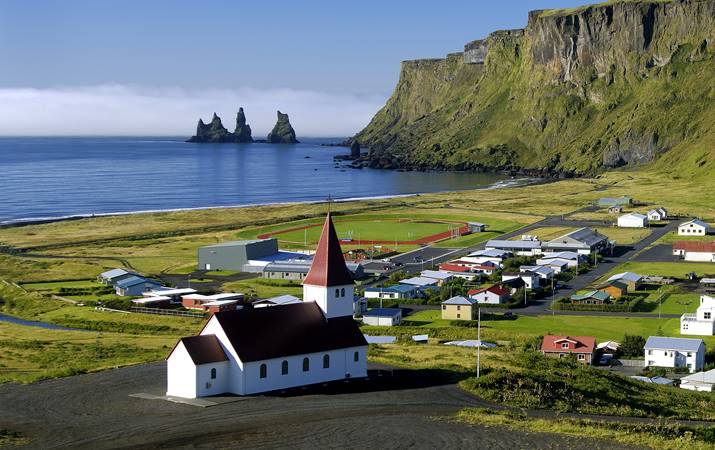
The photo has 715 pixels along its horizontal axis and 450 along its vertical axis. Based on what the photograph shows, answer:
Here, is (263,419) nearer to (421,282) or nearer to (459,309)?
(459,309)

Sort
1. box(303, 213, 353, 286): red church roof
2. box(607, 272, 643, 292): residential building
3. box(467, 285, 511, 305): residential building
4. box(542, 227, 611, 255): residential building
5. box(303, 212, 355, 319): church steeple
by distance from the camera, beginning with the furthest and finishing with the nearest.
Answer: box(542, 227, 611, 255): residential building
box(607, 272, 643, 292): residential building
box(467, 285, 511, 305): residential building
box(303, 213, 353, 286): red church roof
box(303, 212, 355, 319): church steeple

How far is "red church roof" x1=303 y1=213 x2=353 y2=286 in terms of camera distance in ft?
147

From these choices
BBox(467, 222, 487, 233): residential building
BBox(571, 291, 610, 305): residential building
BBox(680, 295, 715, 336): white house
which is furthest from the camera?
BBox(467, 222, 487, 233): residential building

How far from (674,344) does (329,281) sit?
22.7 m

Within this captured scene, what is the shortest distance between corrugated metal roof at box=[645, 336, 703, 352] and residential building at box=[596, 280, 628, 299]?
19.0 meters

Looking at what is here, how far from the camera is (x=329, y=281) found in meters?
44.5

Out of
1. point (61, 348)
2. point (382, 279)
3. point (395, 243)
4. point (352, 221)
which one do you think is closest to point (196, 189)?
point (352, 221)

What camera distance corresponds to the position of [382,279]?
87625 millimetres

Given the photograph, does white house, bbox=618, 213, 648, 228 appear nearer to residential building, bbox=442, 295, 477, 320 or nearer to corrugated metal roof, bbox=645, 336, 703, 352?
residential building, bbox=442, 295, 477, 320

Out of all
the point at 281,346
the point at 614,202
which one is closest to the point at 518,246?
the point at 614,202

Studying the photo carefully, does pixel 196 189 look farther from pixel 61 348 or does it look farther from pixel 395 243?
pixel 61 348

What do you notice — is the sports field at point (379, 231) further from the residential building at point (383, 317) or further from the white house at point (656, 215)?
the residential building at point (383, 317)

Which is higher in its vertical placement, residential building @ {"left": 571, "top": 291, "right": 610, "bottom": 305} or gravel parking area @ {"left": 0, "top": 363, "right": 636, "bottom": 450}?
gravel parking area @ {"left": 0, "top": 363, "right": 636, "bottom": 450}

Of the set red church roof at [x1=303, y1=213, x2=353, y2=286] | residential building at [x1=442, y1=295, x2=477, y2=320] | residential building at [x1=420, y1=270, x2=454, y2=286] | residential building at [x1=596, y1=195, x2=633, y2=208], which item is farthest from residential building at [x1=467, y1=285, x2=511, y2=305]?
residential building at [x1=596, y1=195, x2=633, y2=208]
